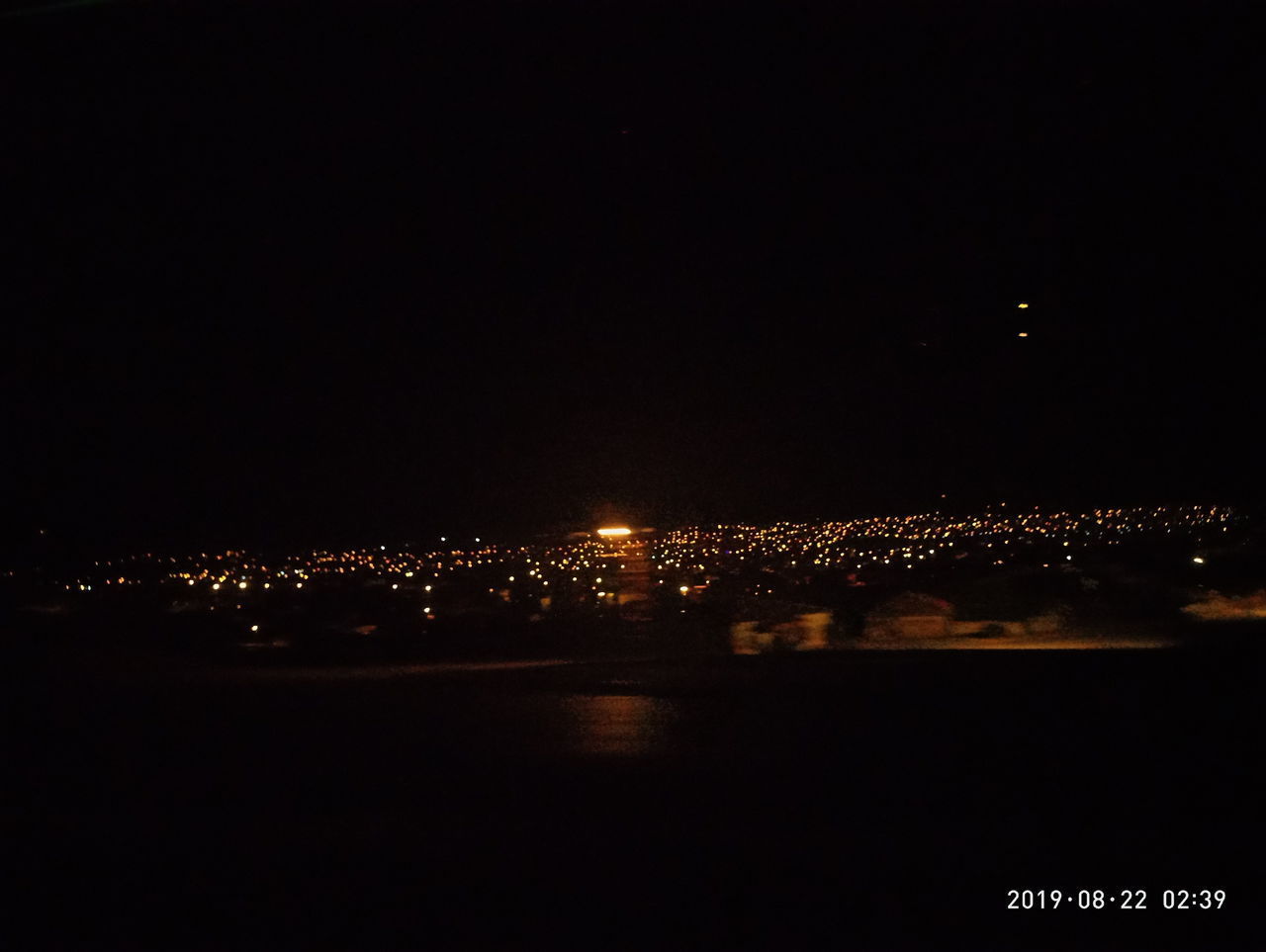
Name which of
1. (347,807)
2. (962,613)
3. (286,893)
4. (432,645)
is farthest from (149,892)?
(962,613)

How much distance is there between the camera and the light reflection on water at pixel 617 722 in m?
7.11

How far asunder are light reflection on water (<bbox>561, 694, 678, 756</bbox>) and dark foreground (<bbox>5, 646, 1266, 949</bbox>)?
29 mm

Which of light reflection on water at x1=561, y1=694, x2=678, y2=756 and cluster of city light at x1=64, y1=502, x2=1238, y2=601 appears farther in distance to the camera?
cluster of city light at x1=64, y1=502, x2=1238, y2=601

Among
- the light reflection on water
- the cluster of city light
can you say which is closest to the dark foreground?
the light reflection on water

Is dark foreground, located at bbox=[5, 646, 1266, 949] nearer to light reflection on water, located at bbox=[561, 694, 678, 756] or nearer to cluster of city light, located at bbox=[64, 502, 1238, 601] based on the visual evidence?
light reflection on water, located at bbox=[561, 694, 678, 756]

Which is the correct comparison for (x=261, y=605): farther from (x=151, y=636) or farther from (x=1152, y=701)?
(x=1152, y=701)

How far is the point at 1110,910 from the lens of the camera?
463 cm

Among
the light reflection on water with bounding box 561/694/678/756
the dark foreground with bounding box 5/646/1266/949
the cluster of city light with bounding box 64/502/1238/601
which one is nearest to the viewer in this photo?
the dark foreground with bounding box 5/646/1266/949

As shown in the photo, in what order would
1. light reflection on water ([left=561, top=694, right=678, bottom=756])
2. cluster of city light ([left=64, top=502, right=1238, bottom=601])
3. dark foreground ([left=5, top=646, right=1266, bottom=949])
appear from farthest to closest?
cluster of city light ([left=64, top=502, right=1238, bottom=601]) < light reflection on water ([left=561, top=694, right=678, bottom=756]) < dark foreground ([left=5, top=646, right=1266, bottom=949])

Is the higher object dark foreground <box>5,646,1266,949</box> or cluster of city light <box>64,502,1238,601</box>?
cluster of city light <box>64,502,1238,601</box>

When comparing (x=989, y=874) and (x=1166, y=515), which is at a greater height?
(x=1166, y=515)

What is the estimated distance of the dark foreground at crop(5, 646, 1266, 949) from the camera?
4730 millimetres

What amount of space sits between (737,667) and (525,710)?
6.24 feet

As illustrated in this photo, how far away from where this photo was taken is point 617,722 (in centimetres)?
771
